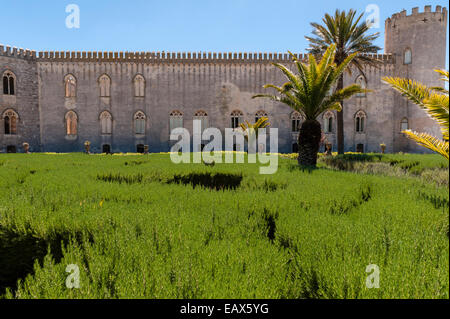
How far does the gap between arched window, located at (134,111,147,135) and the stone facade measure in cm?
12

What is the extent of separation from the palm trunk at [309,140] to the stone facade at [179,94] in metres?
15.2

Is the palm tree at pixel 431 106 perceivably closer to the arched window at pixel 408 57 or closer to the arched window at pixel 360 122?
Answer: the arched window at pixel 360 122

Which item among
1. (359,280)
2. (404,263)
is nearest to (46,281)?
(359,280)

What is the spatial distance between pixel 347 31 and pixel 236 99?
11575mm

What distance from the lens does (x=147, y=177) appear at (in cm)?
724

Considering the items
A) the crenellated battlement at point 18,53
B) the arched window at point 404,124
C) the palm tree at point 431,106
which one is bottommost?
the palm tree at point 431,106

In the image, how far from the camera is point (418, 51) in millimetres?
25719

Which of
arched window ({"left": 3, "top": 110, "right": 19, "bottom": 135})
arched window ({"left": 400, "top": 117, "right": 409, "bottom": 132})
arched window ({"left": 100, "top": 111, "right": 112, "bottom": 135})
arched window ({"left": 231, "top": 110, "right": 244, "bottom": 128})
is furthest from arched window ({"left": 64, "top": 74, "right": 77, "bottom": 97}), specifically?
arched window ({"left": 400, "top": 117, "right": 409, "bottom": 132})

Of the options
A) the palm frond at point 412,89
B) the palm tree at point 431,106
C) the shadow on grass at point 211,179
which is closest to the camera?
the palm tree at point 431,106

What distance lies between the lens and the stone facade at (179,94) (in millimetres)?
25406

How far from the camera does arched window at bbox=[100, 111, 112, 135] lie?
2623cm

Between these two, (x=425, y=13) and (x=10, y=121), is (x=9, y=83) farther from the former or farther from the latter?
(x=425, y=13)

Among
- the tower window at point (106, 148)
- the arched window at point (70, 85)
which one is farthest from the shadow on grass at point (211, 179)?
the arched window at point (70, 85)

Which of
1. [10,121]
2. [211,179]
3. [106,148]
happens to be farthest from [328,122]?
[10,121]
